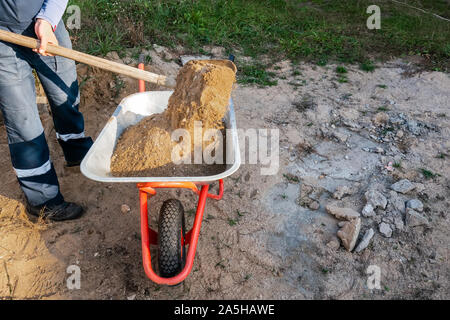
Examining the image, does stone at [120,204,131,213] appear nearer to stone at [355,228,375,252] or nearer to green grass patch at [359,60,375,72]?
stone at [355,228,375,252]

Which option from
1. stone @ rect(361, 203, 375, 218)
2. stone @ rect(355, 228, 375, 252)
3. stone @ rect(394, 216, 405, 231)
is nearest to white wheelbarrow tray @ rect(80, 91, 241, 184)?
stone @ rect(355, 228, 375, 252)

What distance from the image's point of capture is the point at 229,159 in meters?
2.12

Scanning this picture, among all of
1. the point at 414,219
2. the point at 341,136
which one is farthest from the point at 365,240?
the point at 341,136

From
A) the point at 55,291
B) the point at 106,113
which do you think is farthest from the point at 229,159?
the point at 106,113

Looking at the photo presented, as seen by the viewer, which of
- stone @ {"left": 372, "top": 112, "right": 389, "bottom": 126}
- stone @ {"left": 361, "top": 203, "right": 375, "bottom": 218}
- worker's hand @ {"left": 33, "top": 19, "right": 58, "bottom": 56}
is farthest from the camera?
stone @ {"left": 372, "top": 112, "right": 389, "bottom": 126}

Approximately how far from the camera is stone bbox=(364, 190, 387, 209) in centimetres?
277

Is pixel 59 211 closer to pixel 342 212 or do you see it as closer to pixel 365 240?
pixel 342 212

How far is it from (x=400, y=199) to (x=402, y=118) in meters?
1.58

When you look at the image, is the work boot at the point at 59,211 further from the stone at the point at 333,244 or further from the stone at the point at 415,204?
the stone at the point at 415,204

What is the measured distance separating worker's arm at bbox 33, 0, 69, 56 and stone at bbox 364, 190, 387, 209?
2738 mm

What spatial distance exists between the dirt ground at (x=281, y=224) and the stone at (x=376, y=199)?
5 centimetres

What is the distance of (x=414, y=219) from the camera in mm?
2643

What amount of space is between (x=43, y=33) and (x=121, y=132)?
2.64ft

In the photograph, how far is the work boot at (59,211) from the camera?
102 inches
